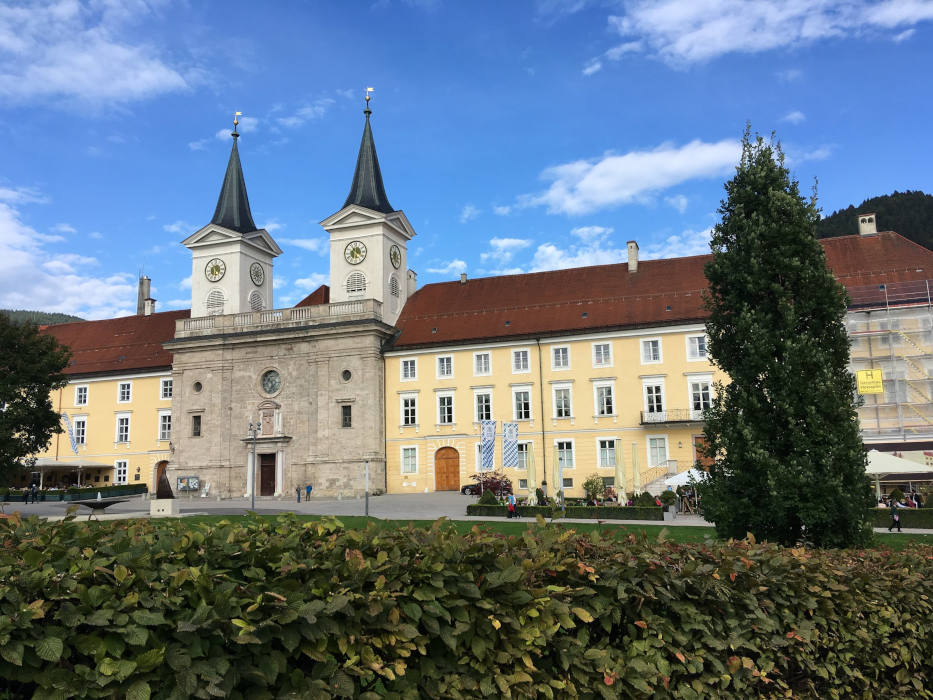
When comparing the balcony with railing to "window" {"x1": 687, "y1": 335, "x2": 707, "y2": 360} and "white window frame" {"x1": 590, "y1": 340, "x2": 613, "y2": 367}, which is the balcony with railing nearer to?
"window" {"x1": 687, "y1": 335, "x2": 707, "y2": 360}

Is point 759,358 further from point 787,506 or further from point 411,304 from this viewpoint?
point 411,304

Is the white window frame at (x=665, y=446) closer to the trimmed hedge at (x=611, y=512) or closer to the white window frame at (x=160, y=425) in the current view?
the trimmed hedge at (x=611, y=512)

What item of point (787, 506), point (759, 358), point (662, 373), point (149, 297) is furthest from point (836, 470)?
point (149, 297)

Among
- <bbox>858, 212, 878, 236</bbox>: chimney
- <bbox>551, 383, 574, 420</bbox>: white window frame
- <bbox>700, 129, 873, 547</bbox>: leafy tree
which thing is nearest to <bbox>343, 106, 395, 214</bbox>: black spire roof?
<bbox>551, 383, 574, 420</bbox>: white window frame

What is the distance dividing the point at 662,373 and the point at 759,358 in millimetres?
31583

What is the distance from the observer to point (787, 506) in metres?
12.5

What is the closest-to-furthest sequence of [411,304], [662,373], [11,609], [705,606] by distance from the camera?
[11,609]
[705,606]
[662,373]
[411,304]

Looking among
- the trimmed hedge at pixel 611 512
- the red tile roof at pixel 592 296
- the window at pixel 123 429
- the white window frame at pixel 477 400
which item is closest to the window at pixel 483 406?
the white window frame at pixel 477 400

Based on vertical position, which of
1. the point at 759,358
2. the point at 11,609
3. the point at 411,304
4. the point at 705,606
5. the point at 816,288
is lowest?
the point at 705,606

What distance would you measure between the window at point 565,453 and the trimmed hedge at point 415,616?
129 ft

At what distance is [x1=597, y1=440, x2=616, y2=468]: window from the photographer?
44281 mm

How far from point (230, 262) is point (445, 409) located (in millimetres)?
19466

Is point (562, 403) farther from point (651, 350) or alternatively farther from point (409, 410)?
point (409, 410)

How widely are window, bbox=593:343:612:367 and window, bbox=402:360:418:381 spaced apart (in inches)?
448
